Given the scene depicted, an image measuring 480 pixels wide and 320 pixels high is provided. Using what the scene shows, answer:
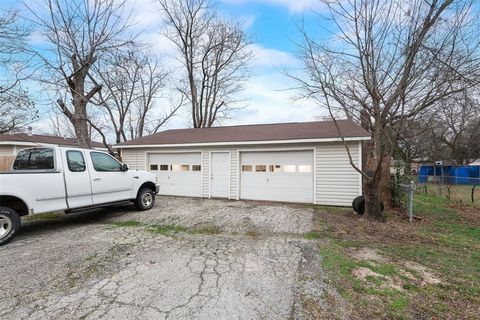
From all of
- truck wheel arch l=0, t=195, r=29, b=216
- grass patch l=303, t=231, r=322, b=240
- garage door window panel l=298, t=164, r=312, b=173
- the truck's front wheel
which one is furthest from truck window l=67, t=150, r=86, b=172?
garage door window panel l=298, t=164, r=312, b=173

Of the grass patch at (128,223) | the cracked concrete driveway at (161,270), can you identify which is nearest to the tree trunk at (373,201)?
the cracked concrete driveway at (161,270)

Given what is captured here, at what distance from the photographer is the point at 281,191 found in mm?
10297

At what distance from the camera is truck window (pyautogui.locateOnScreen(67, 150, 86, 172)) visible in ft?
20.4

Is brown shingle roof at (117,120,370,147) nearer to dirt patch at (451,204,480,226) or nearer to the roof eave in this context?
the roof eave

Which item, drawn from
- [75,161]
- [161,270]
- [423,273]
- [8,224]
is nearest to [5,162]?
[75,161]

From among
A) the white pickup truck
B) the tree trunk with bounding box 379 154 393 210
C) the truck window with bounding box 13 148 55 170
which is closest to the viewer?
the white pickup truck

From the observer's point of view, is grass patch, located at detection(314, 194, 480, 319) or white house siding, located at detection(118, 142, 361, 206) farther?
white house siding, located at detection(118, 142, 361, 206)

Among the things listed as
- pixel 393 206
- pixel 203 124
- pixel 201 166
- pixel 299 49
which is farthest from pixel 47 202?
pixel 203 124

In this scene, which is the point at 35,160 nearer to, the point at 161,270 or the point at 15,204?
the point at 15,204

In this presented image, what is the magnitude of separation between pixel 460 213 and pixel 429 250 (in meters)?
5.62

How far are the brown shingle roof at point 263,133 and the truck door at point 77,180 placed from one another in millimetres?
5464

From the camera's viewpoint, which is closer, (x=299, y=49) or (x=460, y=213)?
(x=299, y=49)

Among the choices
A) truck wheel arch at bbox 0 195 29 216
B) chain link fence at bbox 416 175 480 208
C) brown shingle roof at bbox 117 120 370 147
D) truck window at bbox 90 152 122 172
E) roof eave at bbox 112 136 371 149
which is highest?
brown shingle roof at bbox 117 120 370 147

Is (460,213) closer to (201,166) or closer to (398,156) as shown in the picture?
(398,156)
